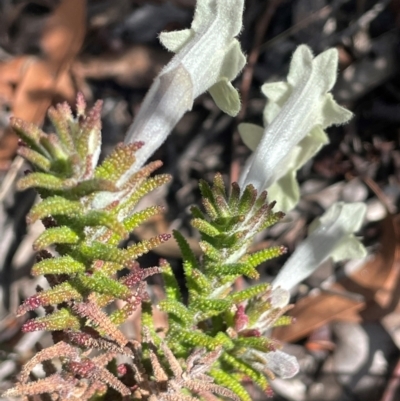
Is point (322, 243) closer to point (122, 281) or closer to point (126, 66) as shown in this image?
point (122, 281)

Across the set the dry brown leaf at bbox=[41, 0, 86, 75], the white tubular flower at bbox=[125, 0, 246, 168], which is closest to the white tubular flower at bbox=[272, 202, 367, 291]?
the white tubular flower at bbox=[125, 0, 246, 168]

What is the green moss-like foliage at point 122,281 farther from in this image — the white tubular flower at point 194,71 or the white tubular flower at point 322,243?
the white tubular flower at point 322,243

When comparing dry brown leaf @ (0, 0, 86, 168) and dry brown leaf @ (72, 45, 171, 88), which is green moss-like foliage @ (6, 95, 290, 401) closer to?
dry brown leaf @ (0, 0, 86, 168)

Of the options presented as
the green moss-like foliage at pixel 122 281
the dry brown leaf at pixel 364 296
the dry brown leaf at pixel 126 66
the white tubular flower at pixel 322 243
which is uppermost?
the dry brown leaf at pixel 126 66

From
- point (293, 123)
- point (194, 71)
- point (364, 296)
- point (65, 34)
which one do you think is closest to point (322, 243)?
point (293, 123)

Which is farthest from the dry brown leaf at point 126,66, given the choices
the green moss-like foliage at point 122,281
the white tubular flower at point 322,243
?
the green moss-like foliage at point 122,281

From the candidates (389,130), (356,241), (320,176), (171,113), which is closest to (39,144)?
(171,113)

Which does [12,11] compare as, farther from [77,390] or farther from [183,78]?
[77,390]
